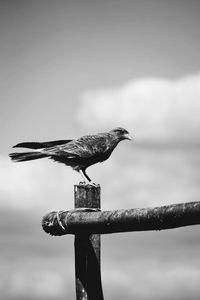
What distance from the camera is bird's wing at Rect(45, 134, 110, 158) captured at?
9375 mm

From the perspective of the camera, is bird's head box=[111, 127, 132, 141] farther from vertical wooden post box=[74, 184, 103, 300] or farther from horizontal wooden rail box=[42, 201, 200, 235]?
vertical wooden post box=[74, 184, 103, 300]

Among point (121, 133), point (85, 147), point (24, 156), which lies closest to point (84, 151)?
point (85, 147)

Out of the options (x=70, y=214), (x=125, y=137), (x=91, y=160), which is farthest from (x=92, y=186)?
(x=125, y=137)

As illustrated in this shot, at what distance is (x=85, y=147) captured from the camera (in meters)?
9.63

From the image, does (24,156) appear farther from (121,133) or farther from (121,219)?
(121,219)

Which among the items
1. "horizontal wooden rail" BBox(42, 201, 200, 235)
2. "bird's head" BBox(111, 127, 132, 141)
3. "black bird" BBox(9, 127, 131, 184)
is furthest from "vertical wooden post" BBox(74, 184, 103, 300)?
"bird's head" BBox(111, 127, 132, 141)

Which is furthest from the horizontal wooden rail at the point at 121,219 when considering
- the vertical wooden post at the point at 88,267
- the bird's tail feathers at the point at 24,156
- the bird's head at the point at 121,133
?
the bird's head at the point at 121,133

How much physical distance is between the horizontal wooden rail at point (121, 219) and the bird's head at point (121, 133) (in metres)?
5.24

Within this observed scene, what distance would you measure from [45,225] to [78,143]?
14.3 feet

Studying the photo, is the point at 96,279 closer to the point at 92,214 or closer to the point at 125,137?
the point at 92,214

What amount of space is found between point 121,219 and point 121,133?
6273 millimetres

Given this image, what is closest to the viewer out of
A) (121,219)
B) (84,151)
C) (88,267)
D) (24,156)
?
(121,219)

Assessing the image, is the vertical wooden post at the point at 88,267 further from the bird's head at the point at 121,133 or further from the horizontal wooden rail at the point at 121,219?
the bird's head at the point at 121,133

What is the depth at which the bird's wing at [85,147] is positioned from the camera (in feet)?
30.8
